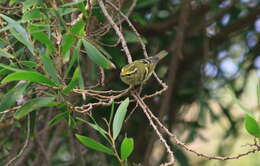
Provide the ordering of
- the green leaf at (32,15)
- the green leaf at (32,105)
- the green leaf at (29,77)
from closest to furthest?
the green leaf at (29,77)
the green leaf at (32,105)
the green leaf at (32,15)

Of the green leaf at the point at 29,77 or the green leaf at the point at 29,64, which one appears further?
the green leaf at the point at 29,64

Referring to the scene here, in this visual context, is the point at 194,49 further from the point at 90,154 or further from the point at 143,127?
the point at 90,154

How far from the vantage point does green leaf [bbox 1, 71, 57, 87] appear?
1.36 meters

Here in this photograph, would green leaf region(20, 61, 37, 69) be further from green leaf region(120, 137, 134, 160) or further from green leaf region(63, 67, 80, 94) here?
green leaf region(120, 137, 134, 160)

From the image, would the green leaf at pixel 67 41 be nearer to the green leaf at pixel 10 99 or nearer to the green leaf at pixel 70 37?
the green leaf at pixel 70 37

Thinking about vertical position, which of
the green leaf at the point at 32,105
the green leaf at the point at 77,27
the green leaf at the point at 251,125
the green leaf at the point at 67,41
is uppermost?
the green leaf at the point at 77,27

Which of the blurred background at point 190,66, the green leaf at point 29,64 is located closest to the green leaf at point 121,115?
the green leaf at point 29,64

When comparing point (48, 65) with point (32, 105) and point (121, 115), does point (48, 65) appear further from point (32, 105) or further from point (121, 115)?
point (121, 115)

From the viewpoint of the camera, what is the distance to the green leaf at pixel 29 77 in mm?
1358

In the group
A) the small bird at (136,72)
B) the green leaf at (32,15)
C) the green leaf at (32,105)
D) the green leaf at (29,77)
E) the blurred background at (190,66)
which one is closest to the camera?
the green leaf at (29,77)

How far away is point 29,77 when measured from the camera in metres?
1.40

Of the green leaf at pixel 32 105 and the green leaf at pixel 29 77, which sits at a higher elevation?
the green leaf at pixel 29 77

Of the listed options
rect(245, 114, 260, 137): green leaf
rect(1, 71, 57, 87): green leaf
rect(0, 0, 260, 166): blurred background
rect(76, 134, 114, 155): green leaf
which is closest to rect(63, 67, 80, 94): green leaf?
rect(1, 71, 57, 87): green leaf

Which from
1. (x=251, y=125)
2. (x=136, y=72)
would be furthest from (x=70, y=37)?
(x=251, y=125)
